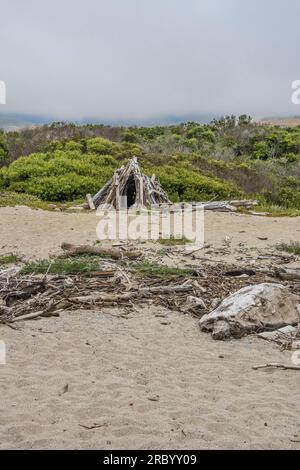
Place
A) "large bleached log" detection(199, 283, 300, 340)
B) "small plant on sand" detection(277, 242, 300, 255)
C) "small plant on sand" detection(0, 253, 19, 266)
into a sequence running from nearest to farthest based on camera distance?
1. "large bleached log" detection(199, 283, 300, 340)
2. "small plant on sand" detection(0, 253, 19, 266)
3. "small plant on sand" detection(277, 242, 300, 255)

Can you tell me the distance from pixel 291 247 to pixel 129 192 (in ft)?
30.8

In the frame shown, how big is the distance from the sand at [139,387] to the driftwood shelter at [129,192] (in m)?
11.3

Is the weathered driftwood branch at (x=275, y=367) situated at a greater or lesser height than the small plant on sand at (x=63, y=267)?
lesser

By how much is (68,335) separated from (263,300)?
271cm

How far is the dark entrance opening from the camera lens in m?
19.6

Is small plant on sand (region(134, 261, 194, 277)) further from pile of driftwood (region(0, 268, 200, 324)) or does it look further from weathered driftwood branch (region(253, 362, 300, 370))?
weathered driftwood branch (region(253, 362, 300, 370))

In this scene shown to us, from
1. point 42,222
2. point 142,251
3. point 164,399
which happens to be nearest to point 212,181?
point 42,222

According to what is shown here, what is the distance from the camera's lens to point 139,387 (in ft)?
15.8

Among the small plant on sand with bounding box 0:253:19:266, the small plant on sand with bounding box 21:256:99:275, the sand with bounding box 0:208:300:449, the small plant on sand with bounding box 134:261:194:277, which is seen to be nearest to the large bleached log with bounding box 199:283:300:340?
the sand with bounding box 0:208:300:449

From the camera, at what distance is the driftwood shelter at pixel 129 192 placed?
18.5m

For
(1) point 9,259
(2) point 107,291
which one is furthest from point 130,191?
(2) point 107,291

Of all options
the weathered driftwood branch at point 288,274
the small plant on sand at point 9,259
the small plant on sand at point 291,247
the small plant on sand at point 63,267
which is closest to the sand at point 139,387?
the small plant on sand at point 63,267

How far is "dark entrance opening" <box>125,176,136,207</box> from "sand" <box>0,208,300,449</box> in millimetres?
12504

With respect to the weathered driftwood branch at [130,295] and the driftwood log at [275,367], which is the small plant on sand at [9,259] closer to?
the weathered driftwood branch at [130,295]
